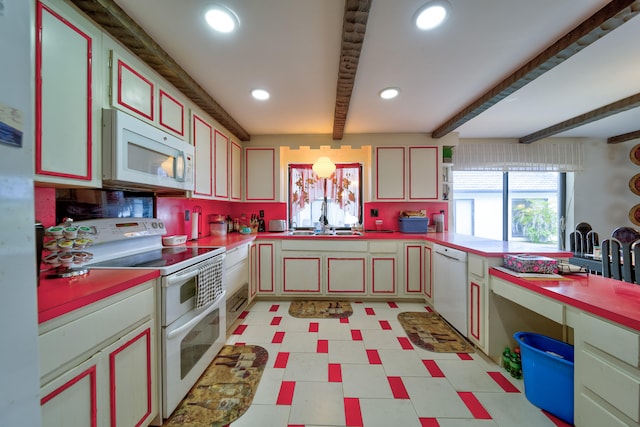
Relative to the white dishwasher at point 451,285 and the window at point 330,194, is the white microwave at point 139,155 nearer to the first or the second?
the window at point 330,194

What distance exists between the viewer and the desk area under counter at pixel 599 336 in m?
0.93

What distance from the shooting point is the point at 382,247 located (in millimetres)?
2887

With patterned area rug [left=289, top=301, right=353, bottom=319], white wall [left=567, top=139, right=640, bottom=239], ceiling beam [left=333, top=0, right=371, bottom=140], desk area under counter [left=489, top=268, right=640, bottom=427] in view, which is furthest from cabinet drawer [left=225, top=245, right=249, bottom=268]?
white wall [left=567, top=139, right=640, bottom=239]

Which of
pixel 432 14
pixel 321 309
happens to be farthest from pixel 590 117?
pixel 321 309

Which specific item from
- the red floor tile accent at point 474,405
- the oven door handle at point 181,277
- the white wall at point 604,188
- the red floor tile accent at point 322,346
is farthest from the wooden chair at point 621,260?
the oven door handle at point 181,277

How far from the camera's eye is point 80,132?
1155mm

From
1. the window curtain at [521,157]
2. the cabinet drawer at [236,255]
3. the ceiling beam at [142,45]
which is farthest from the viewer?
the window curtain at [521,157]

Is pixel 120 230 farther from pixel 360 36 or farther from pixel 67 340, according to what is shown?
pixel 360 36

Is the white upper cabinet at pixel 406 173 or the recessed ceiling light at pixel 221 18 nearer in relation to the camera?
the recessed ceiling light at pixel 221 18

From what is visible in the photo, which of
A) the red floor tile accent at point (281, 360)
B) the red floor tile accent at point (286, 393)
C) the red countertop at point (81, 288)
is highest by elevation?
the red countertop at point (81, 288)

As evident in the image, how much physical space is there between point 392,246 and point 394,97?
5.49 feet

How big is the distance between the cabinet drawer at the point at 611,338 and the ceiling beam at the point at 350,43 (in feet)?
6.04

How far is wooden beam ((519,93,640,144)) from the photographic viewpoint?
2287 millimetres

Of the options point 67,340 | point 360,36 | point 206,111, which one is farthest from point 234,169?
point 67,340
